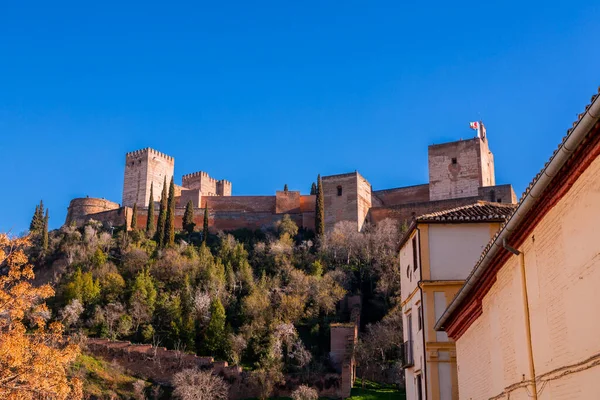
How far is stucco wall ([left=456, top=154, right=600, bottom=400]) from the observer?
22.4ft

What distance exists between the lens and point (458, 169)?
2303 inches

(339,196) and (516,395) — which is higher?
(339,196)

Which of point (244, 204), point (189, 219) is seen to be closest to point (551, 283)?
point (189, 219)

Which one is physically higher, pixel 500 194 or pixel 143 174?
pixel 143 174

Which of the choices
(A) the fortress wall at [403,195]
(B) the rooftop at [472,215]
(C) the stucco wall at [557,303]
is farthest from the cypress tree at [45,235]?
(C) the stucco wall at [557,303]

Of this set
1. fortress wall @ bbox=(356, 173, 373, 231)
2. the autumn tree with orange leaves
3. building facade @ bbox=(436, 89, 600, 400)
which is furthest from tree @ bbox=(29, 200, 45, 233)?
building facade @ bbox=(436, 89, 600, 400)

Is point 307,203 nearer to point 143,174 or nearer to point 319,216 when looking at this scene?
point 319,216

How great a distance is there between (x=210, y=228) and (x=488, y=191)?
24345 millimetres

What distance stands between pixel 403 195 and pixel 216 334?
2741 centimetres

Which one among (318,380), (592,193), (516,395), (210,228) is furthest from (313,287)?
(592,193)

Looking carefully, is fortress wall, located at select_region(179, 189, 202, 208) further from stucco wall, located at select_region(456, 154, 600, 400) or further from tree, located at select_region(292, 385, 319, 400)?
stucco wall, located at select_region(456, 154, 600, 400)

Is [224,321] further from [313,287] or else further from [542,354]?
[542,354]

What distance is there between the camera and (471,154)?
190 feet

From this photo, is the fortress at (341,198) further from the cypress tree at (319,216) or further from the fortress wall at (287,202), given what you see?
the cypress tree at (319,216)
